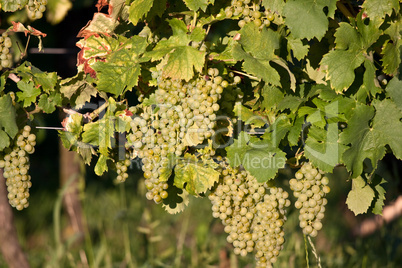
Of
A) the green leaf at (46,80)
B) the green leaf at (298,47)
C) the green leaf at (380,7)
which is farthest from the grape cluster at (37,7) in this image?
the green leaf at (380,7)

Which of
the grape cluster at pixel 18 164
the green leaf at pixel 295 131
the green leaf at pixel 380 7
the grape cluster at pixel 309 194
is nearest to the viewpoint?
the green leaf at pixel 380 7

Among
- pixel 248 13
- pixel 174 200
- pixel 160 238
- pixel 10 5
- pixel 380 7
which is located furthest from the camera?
pixel 160 238

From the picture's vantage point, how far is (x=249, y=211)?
5.78ft

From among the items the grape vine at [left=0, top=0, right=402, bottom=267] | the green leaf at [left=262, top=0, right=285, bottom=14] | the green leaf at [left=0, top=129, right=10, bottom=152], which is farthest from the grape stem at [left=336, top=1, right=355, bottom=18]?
the green leaf at [left=0, top=129, right=10, bottom=152]

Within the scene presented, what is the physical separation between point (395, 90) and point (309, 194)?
0.46m

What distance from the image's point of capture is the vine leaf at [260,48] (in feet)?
4.84

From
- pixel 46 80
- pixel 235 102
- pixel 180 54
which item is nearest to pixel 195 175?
pixel 235 102

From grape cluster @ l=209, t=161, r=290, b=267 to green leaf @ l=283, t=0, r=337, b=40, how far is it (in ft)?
1.82

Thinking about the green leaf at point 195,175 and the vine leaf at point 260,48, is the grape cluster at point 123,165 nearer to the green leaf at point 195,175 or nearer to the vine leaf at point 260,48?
the green leaf at point 195,175

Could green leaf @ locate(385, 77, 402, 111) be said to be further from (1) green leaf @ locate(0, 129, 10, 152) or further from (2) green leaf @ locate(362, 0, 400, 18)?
(1) green leaf @ locate(0, 129, 10, 152)

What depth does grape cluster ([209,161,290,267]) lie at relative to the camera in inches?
67.1

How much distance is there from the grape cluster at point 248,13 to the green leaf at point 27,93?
30.8 inches

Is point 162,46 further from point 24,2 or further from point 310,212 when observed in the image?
point 310,212

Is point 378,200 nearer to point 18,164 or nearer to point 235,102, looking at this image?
point 235,102
